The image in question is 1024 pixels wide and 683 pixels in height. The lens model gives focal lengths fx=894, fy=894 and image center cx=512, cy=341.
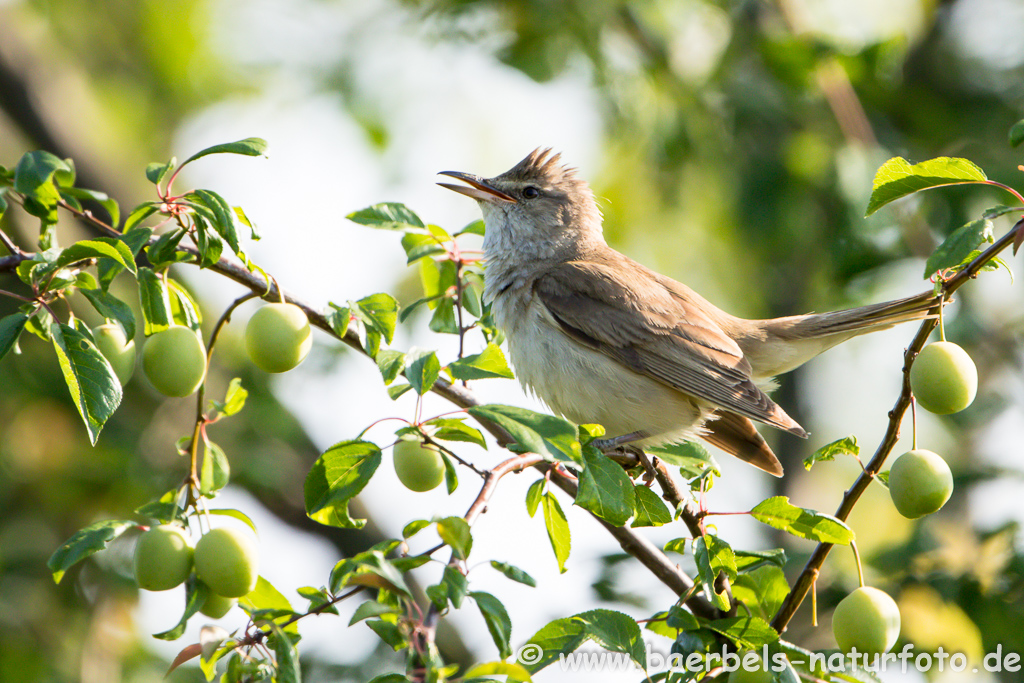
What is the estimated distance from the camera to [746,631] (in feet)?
8.46

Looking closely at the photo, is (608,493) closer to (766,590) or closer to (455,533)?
(455,533)

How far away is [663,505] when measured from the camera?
2.64 m

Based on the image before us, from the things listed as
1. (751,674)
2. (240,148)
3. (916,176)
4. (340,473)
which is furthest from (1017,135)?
(240,148)

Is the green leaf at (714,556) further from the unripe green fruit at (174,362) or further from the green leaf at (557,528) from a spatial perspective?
the unripe green fruit at (174,362)

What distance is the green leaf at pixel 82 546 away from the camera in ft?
7.70

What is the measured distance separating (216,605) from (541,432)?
1.15 meters

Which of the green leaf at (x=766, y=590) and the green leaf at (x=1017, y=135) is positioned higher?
the green leaf at (x=1017, y=135)

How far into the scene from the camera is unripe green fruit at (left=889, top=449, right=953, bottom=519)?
2473 millimetres

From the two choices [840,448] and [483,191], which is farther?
[483,191]

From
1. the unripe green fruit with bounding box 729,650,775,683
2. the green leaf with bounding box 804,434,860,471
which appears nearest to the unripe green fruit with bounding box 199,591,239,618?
the unripe green fruit with bounding box 729,650,775,683

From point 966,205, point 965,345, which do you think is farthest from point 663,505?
point 965,345

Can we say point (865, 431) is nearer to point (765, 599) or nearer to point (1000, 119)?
point (1000, 119)

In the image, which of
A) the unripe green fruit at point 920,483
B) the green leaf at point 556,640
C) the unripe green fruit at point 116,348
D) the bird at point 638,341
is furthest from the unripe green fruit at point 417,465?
the unripe green fruit at point 920,483

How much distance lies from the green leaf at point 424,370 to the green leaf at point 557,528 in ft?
1.58
